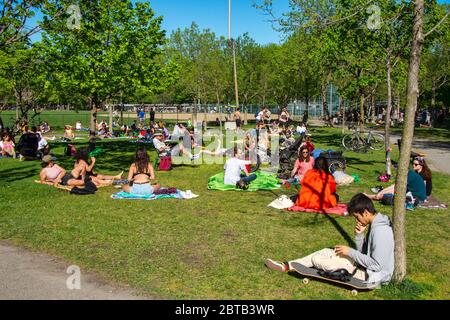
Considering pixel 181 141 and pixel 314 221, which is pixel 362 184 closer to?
pixel 314 221

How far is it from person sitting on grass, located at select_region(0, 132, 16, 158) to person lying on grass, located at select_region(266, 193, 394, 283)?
672 inches

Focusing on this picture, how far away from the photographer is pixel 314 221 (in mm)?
8961

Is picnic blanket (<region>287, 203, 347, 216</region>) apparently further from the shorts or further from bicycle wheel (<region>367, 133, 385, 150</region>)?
bicycle wheel (<region>367, 133, 385, 150</region>)

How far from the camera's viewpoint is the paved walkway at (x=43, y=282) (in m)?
5.50

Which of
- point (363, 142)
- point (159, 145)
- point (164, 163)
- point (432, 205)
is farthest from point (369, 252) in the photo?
point (363, 142)

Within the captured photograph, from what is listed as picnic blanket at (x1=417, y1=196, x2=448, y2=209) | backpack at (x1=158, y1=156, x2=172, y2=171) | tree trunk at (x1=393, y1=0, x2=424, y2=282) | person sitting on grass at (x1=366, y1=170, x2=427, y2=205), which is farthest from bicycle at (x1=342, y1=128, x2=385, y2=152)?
tree trunk at (x1=393, y1=0, x2=424, y2=282)

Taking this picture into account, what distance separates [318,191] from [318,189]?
0.05m

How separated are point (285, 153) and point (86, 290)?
10421mm

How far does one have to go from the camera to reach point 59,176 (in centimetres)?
1262

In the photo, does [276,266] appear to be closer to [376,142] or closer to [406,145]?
[406,145]

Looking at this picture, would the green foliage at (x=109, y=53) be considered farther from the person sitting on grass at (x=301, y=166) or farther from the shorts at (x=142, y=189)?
the person sitting on grass at (x=301, y=166)

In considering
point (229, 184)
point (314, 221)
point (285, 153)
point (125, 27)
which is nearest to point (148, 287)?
point (314, 221)

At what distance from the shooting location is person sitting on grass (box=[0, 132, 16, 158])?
19188 mm

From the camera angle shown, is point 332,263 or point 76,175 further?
point 76,175
